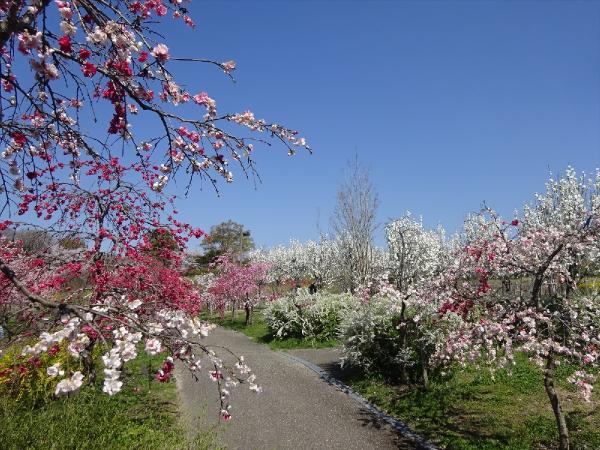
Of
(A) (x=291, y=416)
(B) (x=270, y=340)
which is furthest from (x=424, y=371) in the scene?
(B) (x=270, y=340)

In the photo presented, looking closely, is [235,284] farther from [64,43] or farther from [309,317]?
[64,43]

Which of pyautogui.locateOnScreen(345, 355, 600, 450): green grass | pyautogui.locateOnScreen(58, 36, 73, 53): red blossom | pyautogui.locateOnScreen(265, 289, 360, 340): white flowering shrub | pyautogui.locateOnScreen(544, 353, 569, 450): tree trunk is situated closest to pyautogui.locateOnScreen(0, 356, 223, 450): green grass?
pyautogui.locateOnScreen(345, 355, 600, 450): green grass

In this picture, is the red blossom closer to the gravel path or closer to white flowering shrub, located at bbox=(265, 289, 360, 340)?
the gravel path

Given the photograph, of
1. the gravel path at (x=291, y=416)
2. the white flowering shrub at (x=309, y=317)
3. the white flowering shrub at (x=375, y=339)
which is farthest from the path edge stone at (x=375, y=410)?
the white flowering shrub at (x=309, y=317)

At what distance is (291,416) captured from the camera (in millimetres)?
7605

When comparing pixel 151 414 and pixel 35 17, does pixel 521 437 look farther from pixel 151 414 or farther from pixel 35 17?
pixel 35 17

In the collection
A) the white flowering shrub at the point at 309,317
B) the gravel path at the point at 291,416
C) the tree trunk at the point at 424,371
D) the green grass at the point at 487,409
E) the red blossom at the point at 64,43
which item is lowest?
the gravel path at the point at 291,416

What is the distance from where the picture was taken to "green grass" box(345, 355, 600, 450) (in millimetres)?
6055

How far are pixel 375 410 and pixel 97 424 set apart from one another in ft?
15.2

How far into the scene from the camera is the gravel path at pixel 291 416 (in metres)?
6.48

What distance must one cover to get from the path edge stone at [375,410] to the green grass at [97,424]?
297cm

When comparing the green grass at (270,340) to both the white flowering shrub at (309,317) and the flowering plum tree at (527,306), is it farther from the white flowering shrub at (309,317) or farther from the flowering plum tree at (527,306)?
the flowering plum tree at (527,306)

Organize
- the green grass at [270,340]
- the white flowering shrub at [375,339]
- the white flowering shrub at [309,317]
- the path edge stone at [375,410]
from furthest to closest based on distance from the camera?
1. the white flowering shrub at [309,317]
2. the green grass at [270,340]
3. the white flowering shrub at [375,339]
4. the path edge stone at [375,410]

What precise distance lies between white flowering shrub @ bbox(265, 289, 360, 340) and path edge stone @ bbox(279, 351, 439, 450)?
3531 mm
